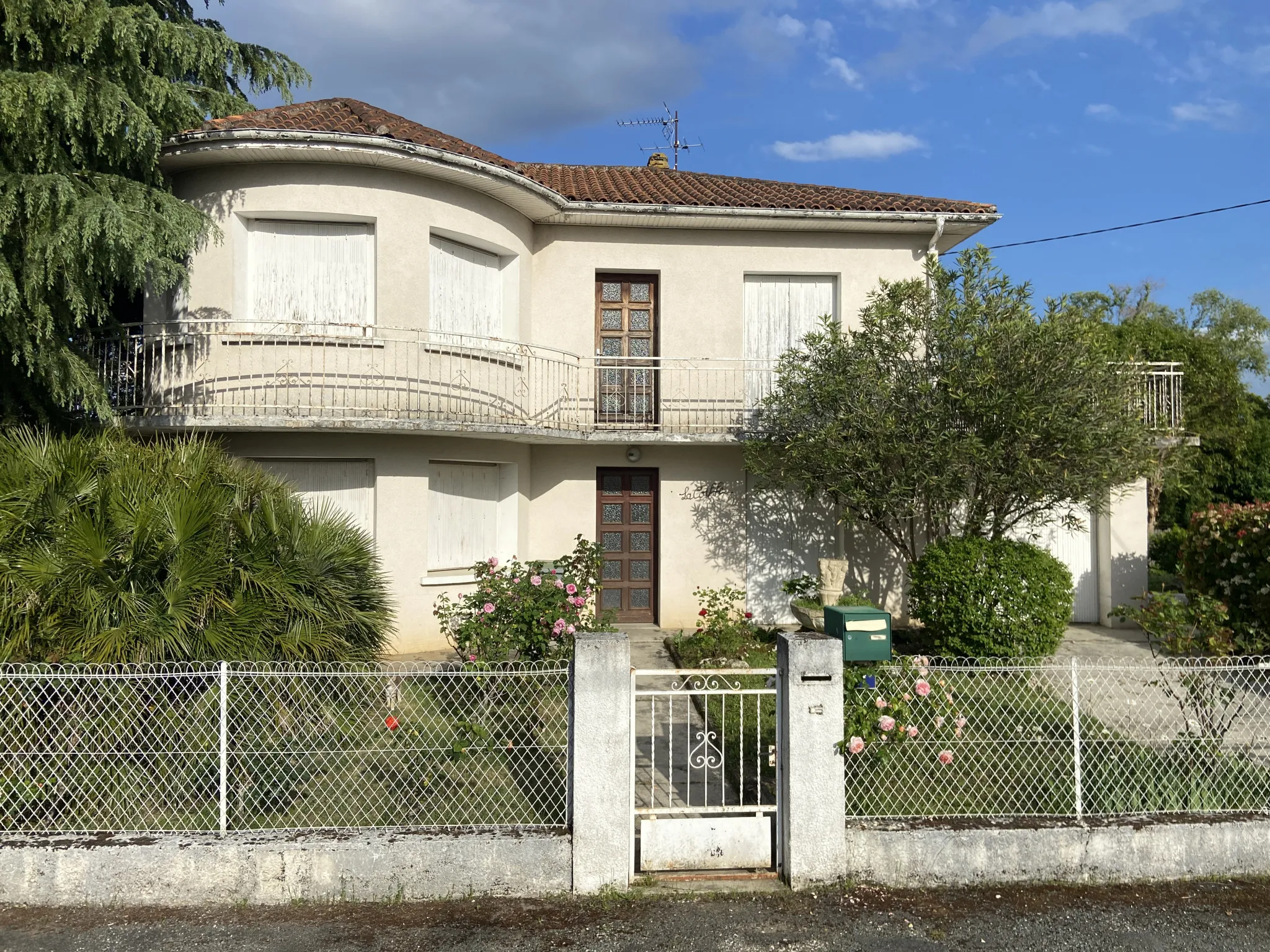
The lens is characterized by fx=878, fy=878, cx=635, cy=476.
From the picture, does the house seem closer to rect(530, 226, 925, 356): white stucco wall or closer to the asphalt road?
rect(530, 226, 925, 356): white stucco wall

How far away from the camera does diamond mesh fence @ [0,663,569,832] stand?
16.8 feet

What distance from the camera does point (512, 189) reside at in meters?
10.9

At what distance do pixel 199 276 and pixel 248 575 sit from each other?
5.54 metres

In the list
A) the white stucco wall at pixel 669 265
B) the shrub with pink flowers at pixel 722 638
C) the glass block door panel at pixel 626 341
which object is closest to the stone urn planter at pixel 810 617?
the shrub with pink flowers at pixel 722 638

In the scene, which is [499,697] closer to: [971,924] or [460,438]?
[971,924]

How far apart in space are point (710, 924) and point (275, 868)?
94.6 inches

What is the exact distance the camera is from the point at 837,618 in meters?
6.63

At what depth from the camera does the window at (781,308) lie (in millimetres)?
12805

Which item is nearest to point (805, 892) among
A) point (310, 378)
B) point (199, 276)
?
point (310, 378)

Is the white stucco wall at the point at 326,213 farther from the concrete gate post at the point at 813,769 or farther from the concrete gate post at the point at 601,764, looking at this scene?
the concrete gate post at the point at 813,769

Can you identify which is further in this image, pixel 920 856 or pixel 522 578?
pixel 522 578

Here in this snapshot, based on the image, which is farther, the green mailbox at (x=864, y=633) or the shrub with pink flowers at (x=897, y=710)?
the green mailbox at (x=864, y=633)

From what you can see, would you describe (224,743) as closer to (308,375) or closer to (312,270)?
Answer: (308,375)

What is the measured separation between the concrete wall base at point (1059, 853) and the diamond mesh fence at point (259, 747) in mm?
1917
